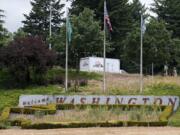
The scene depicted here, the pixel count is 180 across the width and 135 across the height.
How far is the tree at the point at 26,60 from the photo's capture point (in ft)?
145

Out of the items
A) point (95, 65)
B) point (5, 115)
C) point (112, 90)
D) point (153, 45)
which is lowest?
point (5, 115)

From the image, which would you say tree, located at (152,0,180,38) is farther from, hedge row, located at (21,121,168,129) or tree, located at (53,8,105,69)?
hedge row, located at (21,121,168,129)

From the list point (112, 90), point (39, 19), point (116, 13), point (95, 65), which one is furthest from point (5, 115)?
point (39, 19)

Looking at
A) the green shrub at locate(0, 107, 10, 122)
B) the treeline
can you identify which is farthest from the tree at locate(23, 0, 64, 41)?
the green shrub at locate(0, 107, 10, 122)

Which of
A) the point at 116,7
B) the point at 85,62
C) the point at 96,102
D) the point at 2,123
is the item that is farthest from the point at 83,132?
the point at 116,7

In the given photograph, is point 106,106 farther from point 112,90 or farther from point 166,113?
point 112,90

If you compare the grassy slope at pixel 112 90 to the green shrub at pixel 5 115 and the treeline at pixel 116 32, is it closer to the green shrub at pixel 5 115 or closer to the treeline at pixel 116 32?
the green shrub at pixel 5 115

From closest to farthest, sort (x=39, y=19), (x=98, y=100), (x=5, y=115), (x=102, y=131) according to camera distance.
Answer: (x=102, y=131) → (x=5, y=115) → (x=98, y=100) → (x=39, y=19)

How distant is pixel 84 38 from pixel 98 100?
1570cm

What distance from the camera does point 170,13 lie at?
6962 cm

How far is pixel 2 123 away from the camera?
27906 millimetres

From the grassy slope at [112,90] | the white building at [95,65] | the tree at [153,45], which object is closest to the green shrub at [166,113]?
the grassy slope at [112,90]

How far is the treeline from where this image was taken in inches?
2089

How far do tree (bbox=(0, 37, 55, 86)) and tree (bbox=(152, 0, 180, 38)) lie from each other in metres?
26.3
